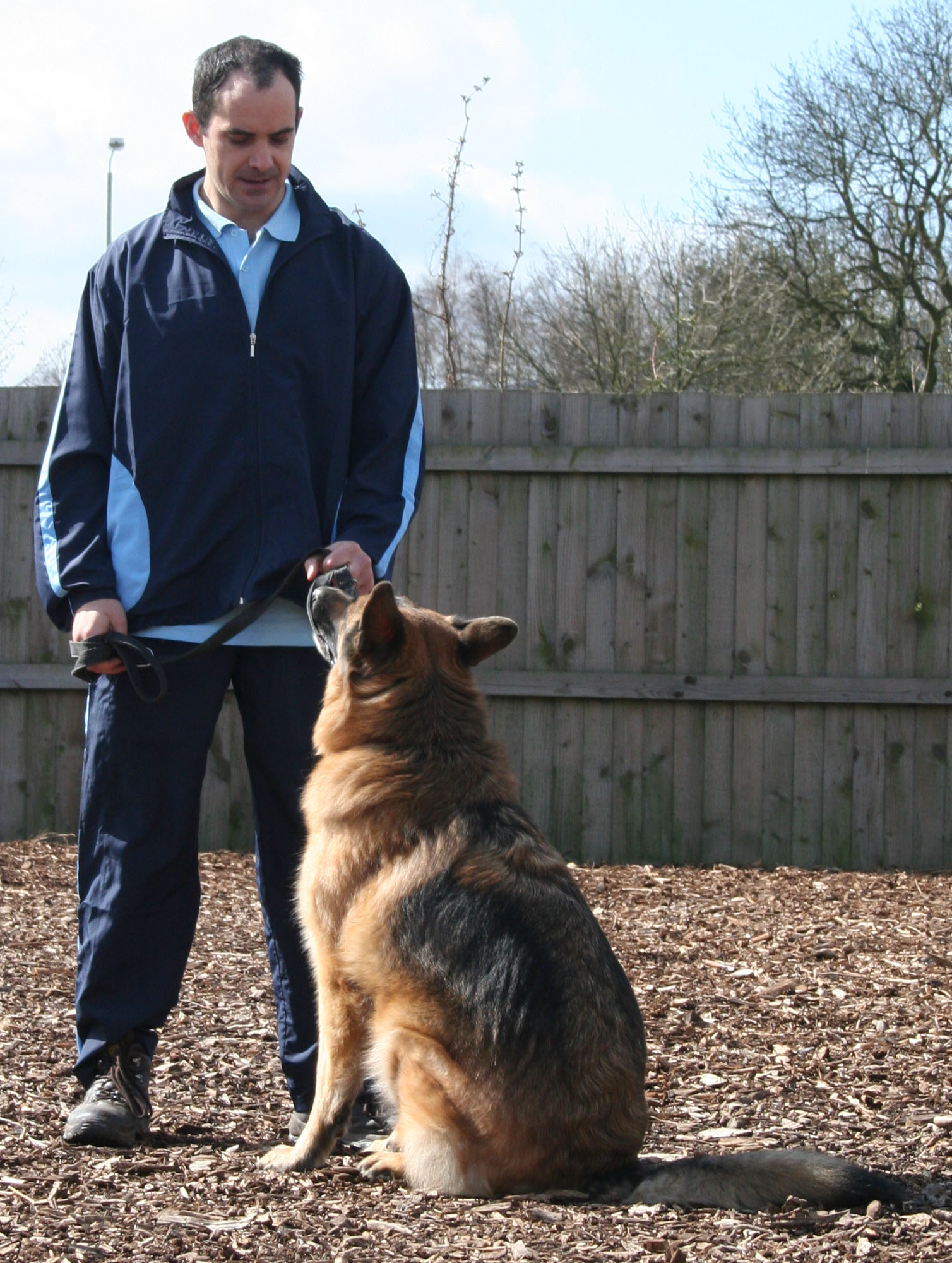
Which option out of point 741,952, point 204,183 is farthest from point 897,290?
point 204,183

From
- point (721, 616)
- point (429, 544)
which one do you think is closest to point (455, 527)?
point (429, 544)

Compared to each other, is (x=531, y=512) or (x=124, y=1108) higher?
(x=531, y=512)

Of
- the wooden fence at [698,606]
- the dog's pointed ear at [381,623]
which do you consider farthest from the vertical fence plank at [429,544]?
the dog's pointed ear at [381,623]

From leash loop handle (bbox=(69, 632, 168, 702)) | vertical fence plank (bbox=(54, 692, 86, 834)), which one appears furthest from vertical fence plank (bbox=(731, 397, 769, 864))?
leash loop handle (bbox=(69, 632, 168, 702))

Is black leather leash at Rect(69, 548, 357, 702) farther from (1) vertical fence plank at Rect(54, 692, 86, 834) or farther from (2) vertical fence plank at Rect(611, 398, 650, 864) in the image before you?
(1) vertical fence plank at Rect(54, 692, 86, 834)

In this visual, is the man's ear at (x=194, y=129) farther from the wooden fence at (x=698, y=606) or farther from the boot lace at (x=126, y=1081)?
the wooden fence at (x=698, y=606)

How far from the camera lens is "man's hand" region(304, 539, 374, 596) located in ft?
11.6

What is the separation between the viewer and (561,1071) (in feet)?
9.72

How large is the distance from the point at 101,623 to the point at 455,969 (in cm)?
128

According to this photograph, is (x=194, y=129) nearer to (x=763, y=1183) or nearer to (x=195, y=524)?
(x=195, y=524)

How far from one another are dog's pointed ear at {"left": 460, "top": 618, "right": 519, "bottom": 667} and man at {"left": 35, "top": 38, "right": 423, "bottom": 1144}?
33cm

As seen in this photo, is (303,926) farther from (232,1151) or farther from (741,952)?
(741,952)

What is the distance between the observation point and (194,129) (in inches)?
143

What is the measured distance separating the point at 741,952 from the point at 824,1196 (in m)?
2.94
